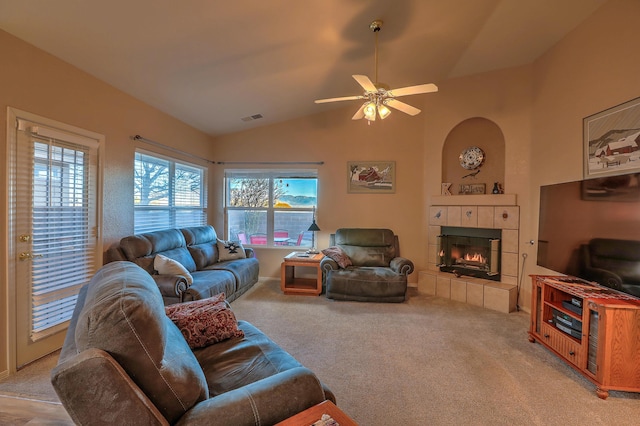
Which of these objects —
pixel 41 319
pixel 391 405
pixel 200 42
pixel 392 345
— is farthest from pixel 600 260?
pixel 41 319

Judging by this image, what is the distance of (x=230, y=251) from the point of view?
15.1 ft

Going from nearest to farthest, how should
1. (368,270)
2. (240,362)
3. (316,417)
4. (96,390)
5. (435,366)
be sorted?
(96,390) < (316,417) < (240,362) < (435,366) < (368,270)

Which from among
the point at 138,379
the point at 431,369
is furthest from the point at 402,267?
the point at 138,379

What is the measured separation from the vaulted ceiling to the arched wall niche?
0.82 metres

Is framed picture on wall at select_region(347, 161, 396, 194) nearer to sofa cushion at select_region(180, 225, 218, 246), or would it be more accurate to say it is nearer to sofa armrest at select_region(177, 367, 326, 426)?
sofa cushion at select_region(180, 225, 218, 246)

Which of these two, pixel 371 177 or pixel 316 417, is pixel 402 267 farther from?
pixel 316 417

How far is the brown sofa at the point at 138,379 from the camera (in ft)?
2.79

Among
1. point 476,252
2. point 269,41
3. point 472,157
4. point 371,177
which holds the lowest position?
point 476,252

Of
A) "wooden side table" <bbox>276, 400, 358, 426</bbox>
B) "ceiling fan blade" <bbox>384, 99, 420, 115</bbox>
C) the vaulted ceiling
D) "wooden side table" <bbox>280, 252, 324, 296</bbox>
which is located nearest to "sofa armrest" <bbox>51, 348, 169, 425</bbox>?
"wooden side table" <bbox>276, 400, 358, 426</bbox>

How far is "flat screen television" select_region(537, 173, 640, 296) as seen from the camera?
7.00 feet

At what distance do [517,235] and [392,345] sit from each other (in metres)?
2.47

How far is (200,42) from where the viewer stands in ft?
8.47

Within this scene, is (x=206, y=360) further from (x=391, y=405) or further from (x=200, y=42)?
(x=200, y=42)

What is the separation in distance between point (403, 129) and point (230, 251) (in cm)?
352
